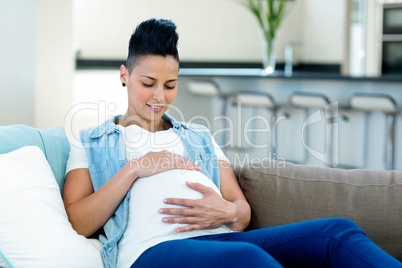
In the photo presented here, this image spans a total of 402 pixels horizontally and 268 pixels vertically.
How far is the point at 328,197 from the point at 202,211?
515 millimetres

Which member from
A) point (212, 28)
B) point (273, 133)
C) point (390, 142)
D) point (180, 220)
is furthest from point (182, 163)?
point (212, 28)

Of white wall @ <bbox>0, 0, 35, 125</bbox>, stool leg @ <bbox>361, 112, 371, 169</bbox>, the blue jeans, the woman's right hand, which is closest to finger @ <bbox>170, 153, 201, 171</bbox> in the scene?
the woman's right hand

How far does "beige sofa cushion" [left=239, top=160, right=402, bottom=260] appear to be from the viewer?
1.84 metres

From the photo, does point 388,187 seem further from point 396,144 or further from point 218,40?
point 218,40

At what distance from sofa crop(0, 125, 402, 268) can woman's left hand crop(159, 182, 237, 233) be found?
0.27 meters

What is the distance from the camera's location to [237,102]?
5188 mm

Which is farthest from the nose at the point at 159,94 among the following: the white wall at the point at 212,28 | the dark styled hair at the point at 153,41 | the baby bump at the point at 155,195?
the white wall at the point at 212,28

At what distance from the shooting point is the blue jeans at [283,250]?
1.37m

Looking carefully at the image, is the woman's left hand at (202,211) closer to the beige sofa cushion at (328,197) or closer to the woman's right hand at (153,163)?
the woman's right hand at (153,163)

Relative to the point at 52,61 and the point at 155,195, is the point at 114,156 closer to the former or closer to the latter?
the point at 155,195

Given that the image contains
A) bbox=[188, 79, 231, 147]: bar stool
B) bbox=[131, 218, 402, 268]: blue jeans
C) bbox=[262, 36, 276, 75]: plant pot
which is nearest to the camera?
bbox=[131, 218, 402, 268]: blue jeans

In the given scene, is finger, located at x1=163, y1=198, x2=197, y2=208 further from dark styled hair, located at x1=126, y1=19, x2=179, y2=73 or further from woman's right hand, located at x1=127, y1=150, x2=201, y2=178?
dark styled hair, located at x1=126, y1=19, x2=179, y2=73

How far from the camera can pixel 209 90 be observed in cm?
523

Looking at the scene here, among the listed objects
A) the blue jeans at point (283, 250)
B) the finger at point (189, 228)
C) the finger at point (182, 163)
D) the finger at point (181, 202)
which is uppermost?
the finger at point (182, 163)
